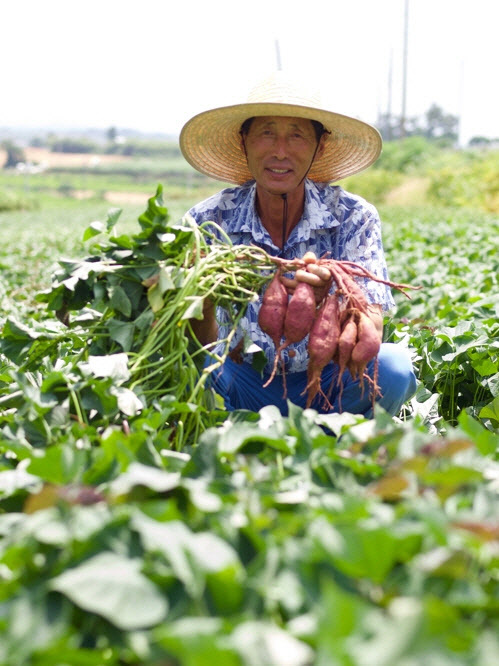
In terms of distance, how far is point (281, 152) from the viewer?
2502 millimetres

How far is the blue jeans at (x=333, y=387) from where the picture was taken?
2443mm

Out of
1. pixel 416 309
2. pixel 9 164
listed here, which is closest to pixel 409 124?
pixel 9 164

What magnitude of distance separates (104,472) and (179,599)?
1.28 feet

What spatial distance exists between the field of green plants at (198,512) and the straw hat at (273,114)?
2.10 feet

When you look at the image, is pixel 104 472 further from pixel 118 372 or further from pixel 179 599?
pixel 118 372

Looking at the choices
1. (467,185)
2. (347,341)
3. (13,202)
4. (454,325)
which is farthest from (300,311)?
(13,202)

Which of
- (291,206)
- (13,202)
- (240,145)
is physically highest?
(240,145)

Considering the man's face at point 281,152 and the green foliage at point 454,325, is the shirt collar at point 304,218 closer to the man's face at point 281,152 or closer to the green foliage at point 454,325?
the man's face at point 281,152

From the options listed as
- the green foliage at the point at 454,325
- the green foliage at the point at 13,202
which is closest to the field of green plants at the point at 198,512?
the green foliage at the point at 454,325

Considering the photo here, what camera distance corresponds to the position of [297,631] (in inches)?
38.6

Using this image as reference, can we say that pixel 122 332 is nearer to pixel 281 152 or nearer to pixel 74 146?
pixel 281 152

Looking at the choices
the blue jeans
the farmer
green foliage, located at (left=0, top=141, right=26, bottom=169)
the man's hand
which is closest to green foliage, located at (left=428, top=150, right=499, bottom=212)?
the farmer

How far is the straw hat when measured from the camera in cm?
246

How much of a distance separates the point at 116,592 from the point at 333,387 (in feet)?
5.27
